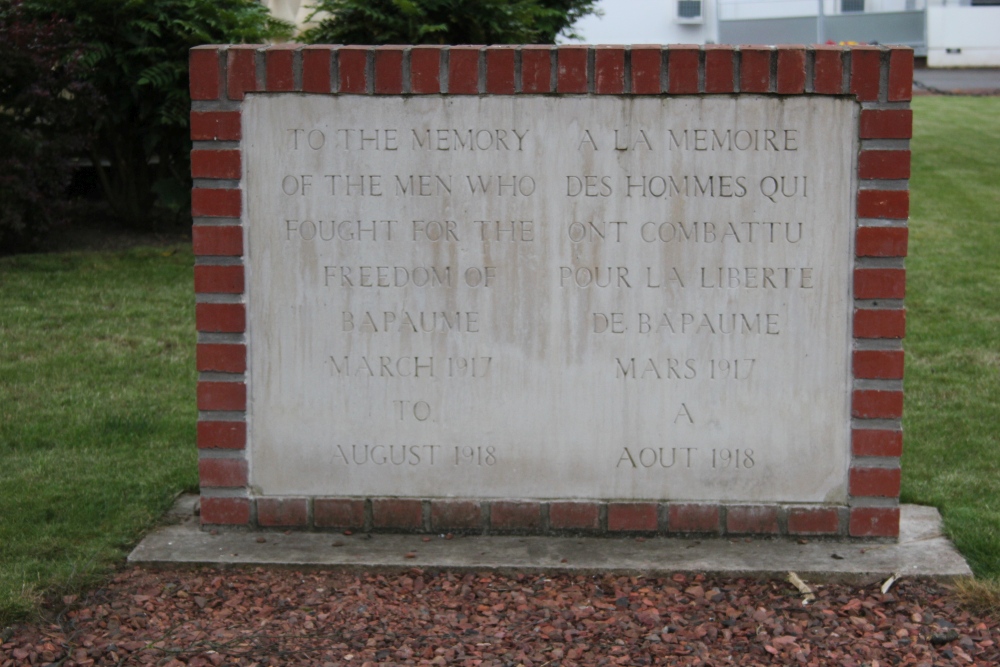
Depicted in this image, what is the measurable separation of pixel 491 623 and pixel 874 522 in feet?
4.76

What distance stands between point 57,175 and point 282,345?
610 cm

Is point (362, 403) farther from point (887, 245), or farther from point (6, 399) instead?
point (6, 399)

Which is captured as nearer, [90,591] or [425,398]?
[90,591]

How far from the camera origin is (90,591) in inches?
165

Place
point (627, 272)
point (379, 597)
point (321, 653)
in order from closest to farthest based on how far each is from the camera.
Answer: point (321, 653), point (379, 597), point (627, 272)

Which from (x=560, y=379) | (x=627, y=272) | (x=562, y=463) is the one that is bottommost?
(x=562, y=463)

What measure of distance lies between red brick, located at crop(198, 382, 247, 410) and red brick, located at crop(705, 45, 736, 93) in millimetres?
1897

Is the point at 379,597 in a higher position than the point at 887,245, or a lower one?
lower

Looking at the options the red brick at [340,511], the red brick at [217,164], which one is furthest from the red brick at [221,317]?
the red brick at [340,511]

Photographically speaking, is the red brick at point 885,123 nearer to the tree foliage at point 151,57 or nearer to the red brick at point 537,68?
the red brick at point 537,68

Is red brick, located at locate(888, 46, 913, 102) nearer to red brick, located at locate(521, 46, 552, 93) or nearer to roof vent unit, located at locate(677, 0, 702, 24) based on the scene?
red brick, located at locate(521, 46, 552, 93)

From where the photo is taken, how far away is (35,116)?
9.91 metres

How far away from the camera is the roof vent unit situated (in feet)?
116

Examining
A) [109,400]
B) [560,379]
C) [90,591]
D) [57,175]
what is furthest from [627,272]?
[57,175]
